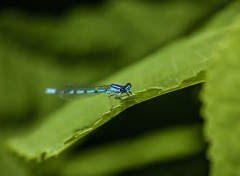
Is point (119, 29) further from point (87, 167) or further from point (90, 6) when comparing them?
point (87, 167)

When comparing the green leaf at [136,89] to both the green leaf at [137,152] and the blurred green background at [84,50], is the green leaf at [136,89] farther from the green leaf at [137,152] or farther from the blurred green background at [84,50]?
the blurred green background at [84,50]

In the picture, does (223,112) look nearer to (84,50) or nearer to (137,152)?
(137,152)

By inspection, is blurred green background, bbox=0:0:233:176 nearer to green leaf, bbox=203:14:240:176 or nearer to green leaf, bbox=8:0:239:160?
green leaf, bbox=8:0:239:160

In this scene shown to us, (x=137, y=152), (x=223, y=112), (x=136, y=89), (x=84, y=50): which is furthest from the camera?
(x=84, y=50)

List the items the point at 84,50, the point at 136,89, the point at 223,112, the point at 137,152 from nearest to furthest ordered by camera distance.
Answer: the point at 223,112 → the point at 136,89 → the point at 137,152 → the point at 84,50

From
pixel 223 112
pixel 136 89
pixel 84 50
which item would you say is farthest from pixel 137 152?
pixel 223 112

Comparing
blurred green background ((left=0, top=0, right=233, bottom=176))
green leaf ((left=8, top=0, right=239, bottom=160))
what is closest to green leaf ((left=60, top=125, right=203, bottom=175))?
blurred green background ((left=0, top=0, right=233, bottom=176))
